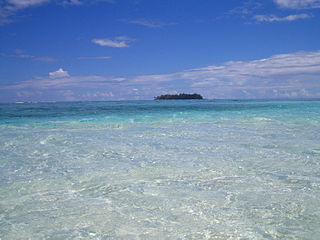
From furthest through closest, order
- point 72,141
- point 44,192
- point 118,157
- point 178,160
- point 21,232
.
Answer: point 72,141
point 118,157
point 178,160
point 44,192
point 21,232

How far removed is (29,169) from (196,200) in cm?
333

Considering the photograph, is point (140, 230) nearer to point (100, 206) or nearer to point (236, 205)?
point (100, 206)

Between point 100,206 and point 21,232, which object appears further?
point 100,206

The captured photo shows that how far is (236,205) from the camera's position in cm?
310

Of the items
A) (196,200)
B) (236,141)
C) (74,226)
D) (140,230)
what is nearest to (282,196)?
(196,200)

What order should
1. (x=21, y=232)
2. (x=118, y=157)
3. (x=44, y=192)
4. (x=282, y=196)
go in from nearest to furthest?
(x=21, y=232), (x=282, y=196), (x=44, y=192), (x=118, y=157)

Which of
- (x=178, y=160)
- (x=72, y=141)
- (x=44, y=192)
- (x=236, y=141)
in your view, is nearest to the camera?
(x=44, y=192)

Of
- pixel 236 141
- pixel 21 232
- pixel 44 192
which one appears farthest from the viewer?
pixel 236 141

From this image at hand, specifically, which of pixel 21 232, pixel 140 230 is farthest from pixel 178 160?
pixel 21 232

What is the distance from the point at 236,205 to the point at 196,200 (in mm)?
483

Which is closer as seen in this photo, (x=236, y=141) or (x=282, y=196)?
(x=282, y=196)

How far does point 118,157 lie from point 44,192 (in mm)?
2290

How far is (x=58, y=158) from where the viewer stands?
5.82m

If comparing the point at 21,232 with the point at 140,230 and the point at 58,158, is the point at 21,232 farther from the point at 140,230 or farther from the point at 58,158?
the point at 58,158
